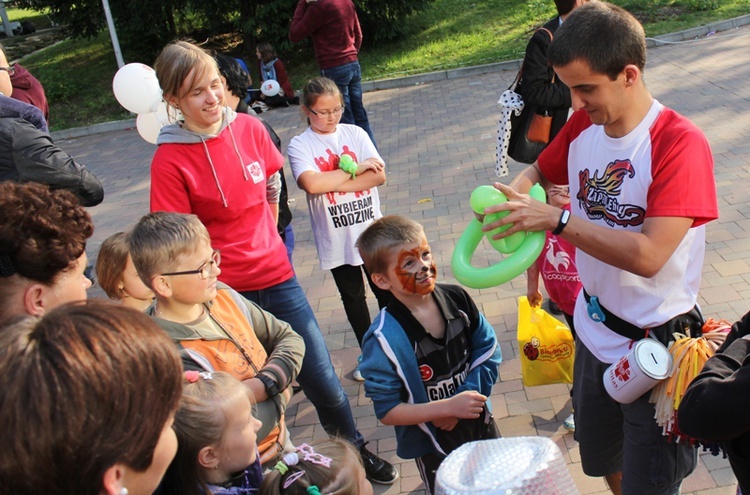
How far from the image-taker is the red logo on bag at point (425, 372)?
2.57m

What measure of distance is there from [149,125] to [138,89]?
421mm

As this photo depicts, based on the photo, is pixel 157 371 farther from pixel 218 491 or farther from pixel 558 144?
pixel 558 144

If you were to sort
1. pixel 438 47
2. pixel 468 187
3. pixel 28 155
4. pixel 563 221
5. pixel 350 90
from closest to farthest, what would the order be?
pixel 563 221 → pixel 28 155 → pixel 468 187 → pixel 350 90 → pixel 438 47

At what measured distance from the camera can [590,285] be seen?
246cm

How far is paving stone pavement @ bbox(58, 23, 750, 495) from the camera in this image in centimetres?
376

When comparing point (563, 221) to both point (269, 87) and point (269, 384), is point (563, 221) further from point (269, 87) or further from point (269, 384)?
point (269, 87)

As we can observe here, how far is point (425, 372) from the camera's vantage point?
8.47 ft

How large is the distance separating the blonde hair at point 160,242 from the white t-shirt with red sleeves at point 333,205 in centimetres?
138

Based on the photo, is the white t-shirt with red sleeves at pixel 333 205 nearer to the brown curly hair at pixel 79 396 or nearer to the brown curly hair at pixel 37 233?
the brown curly hair at pixel 37 233

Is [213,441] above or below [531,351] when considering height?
above

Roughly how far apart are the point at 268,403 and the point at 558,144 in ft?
4.95

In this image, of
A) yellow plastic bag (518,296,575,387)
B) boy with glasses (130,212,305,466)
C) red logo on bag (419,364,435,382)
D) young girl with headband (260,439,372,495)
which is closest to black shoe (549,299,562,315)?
yellow plastic bag (518,296,575,387)

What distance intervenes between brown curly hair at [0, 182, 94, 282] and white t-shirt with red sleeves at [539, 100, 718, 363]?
1.74 m

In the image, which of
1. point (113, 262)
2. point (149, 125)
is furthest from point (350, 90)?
point (113, 262)
